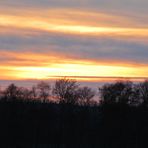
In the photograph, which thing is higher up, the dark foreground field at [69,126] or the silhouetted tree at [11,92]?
the silhouetted tree at [11,92]

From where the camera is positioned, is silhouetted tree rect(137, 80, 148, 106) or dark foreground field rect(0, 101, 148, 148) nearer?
dark foreground field rect(0, 101, 148, 148)

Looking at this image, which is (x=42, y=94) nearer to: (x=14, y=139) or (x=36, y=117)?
(x=36, y=117)

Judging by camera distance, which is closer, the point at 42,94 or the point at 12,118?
the point at 12,118

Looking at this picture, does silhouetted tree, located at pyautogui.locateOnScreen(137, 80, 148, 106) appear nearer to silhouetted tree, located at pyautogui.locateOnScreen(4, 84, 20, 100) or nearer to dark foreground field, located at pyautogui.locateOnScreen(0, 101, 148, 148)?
dark foreground field, located at pyautogui.locateOnScreen(0, 101, 148, 148)

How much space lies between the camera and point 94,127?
509ft

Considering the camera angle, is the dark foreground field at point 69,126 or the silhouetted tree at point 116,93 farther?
the silhouetted tree at point 116,93

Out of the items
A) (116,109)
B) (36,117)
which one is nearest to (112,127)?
(116,109)

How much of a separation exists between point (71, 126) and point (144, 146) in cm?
1523

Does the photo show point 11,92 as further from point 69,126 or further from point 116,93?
point 116,93

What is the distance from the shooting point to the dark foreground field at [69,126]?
5192 inches

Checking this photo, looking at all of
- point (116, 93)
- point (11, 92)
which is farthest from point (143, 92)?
point (11, 92)

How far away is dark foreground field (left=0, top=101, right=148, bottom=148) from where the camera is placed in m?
132

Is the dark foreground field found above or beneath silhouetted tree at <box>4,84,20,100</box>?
beneath

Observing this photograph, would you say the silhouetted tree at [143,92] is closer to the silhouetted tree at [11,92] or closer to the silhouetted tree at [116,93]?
the silhouetted tree at [116,93]
